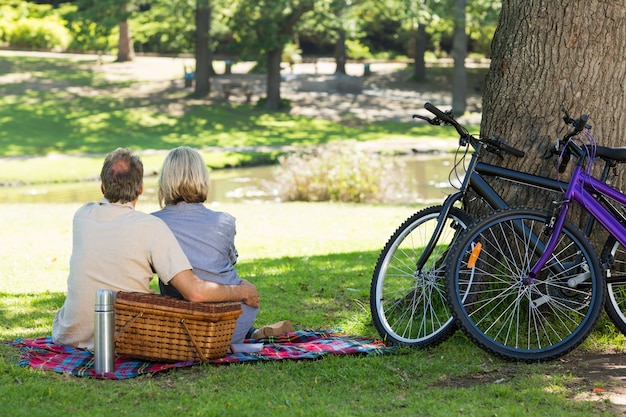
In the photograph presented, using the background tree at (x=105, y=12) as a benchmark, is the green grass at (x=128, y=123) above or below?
below

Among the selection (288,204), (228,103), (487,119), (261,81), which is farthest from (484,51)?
(487,119)

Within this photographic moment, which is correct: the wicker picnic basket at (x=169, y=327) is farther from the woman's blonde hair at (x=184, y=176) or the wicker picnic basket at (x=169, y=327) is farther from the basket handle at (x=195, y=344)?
the woman's blonde hair at (x=184, y=176)

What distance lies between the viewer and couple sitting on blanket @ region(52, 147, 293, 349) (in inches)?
200

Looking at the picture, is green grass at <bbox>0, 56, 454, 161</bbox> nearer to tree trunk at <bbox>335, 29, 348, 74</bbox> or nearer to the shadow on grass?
tree trunk at <bbox>335, 29, 348, 74</bbox>

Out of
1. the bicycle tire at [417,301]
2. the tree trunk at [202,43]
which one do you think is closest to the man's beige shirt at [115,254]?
the bicycle tire at [417,301]

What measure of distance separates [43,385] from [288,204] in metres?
11.6

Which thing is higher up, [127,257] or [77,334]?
[127,257]

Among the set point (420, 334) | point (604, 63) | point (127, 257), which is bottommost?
point (420, 334)

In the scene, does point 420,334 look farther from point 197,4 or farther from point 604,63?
point 197,4

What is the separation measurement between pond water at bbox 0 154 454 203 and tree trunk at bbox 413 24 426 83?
1862cm

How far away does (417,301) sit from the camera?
579 centimetres

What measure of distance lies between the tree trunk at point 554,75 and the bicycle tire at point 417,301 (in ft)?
1.88

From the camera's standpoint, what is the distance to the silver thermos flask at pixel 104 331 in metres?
4.81

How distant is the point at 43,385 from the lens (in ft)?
15.3
